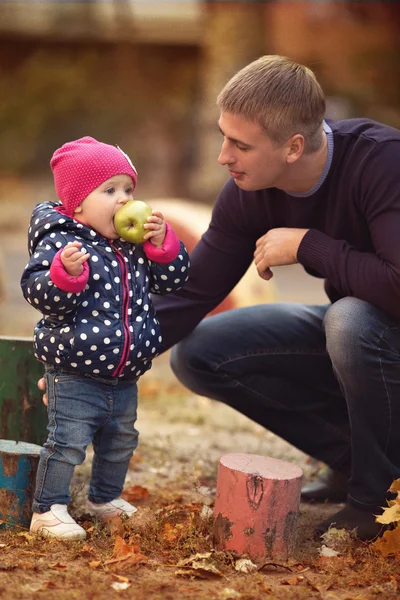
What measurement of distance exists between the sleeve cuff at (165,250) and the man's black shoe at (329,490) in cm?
124

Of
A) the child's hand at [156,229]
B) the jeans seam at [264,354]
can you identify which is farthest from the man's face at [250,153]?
the jeans seam at [264,354]

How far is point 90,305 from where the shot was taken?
2.89 meters

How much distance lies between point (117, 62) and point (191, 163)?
3.12 m

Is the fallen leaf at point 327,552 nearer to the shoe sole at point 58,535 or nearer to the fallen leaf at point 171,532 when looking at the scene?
the fallen leaf at point 171,532

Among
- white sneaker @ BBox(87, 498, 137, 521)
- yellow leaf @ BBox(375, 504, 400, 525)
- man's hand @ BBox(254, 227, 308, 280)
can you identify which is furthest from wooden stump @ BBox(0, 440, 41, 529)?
yellow leaf @ BBox(375, 504, 400, 525)

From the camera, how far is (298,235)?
3.18 metres

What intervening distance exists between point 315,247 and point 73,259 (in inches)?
34.9

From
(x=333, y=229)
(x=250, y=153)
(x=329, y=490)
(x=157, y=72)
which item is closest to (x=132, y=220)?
(x=250, y=153)

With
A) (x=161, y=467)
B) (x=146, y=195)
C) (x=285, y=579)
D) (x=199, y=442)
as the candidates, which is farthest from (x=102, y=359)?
(x=146, y=195)

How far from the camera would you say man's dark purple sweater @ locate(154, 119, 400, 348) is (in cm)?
306

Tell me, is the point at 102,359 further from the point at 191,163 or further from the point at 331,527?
the point at 191,163

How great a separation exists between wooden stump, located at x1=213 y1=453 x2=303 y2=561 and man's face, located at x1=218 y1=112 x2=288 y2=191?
3.27 feet

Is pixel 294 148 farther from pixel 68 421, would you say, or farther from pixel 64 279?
pixel 68 421

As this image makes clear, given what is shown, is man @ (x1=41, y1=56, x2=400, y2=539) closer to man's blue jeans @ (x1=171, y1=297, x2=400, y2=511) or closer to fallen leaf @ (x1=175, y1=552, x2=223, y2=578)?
man's blue jeans @ (x1=171, y1=297, x2=400, y2=511)
